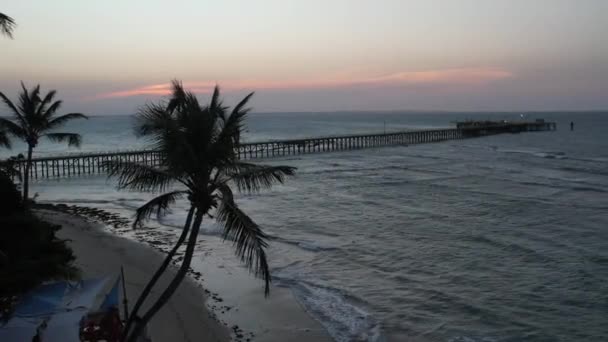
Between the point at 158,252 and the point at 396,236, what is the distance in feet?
31.8

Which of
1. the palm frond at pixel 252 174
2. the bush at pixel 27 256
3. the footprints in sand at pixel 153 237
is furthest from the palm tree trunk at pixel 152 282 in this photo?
the footprints in sand at pixel 153 237

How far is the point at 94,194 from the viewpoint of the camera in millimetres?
35250

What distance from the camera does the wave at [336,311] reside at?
40.7 ft

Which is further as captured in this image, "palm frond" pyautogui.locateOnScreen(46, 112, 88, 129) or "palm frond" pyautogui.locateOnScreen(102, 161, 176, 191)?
"palm frond" pyautogui.locateOnScreen(46, 112, 88, 129)

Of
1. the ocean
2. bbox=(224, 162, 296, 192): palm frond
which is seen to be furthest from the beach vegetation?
the ocean

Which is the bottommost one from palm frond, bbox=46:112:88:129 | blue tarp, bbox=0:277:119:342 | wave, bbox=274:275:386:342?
wave, bbox=274:275:386:342

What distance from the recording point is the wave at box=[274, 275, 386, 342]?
1241 centimetres

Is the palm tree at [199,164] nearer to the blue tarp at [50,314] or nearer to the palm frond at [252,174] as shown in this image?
the palm frond at [252,174]

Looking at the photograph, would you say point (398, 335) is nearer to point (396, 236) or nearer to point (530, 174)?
point (396, 236)

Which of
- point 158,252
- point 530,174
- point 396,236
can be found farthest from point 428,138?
point 158,252

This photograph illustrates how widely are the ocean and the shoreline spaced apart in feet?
2.26

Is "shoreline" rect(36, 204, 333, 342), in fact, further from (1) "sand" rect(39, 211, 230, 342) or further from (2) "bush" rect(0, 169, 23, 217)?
(2) "bush" rect(0, 169, 23, 217)

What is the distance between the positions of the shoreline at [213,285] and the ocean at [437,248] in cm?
69

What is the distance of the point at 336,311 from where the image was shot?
1391cm
